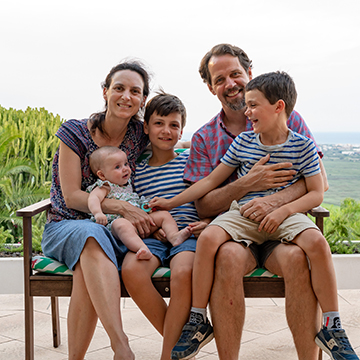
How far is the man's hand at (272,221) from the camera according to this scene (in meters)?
2.00

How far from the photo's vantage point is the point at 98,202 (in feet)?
7.35

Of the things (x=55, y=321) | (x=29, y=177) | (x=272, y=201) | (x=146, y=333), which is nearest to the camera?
(x=272, y=201)

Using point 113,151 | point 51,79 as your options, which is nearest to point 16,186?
point 51,79

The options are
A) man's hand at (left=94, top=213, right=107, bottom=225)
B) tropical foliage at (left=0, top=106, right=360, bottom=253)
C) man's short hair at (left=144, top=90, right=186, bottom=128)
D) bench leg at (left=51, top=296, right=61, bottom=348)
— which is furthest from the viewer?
tropical foliage at (left=0, top=106, right=360, bottom=253)

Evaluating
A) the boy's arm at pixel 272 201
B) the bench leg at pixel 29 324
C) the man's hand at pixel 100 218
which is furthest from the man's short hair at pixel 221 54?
the bench leg at pixel 29 324

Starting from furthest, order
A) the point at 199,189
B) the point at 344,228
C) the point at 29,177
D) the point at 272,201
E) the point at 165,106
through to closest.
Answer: the point at 29,177 < the point at 344,228 < the point at 165,106 < the point at 199,189 < the point at 272,201

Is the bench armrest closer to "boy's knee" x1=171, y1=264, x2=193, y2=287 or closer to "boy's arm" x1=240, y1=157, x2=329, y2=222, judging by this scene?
"boy's knee" x1=171, y1=264, x2=193, y2=287

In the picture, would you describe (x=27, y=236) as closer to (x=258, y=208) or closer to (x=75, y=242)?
(x=75, y=242)

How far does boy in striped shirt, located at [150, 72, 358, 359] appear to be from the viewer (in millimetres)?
1810

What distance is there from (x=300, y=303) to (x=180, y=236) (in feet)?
2.15

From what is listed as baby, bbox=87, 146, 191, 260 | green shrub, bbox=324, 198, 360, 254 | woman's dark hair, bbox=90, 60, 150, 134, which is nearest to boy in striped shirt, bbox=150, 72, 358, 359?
baby, bbox=87, 146, 191, 260

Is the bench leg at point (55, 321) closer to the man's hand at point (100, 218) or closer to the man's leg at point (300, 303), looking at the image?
the man's hand at point (100, 218)

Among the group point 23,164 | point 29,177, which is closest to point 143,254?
point 23,164

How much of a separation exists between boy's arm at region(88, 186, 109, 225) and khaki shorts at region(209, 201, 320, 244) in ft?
1.78
